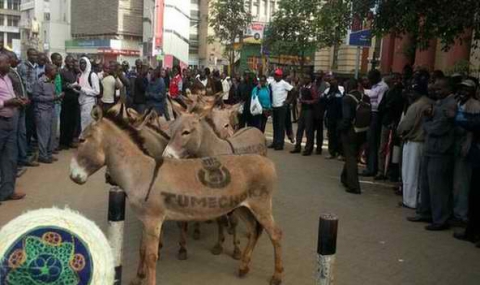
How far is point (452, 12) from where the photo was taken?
25.5ft

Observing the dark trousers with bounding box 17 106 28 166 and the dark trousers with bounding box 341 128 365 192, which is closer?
the dark trousers with bounding box 17 106 28 166

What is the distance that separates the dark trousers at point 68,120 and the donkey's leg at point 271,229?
8.76m

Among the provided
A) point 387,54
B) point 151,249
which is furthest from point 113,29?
point 151,249

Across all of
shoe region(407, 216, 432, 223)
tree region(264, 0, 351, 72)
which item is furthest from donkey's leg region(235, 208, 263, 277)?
tree region(264, 0, 351, 72)

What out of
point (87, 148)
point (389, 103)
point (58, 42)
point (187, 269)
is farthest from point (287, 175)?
point (58, 42)

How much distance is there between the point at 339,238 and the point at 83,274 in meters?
4.80

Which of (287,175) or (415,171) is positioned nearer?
(415,171)

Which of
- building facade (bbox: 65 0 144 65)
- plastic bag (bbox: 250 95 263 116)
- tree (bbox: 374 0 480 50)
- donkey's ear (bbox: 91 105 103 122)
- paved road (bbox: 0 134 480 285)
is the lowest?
paved road (bbox: 0 134 480 285)

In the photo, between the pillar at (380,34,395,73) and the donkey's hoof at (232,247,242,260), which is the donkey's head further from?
the pillar at (380,34,395,73)

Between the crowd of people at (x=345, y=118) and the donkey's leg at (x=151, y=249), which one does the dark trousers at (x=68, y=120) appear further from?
the donkey's leg at (x=151, y=249)

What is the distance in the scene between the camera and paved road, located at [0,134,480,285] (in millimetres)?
5535

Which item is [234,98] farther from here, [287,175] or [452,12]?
[452,12]

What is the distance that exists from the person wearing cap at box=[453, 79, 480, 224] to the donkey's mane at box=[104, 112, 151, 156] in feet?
14.3

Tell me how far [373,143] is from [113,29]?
223 feet
